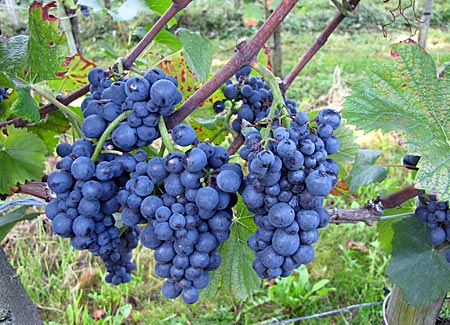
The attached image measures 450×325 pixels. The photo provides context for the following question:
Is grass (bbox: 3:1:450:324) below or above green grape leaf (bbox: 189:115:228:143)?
below

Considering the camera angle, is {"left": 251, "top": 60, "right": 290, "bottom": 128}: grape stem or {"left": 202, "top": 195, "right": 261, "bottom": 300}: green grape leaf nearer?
{"left": 251, "top": 60, "right": 290, "bottom": 128}: grape stem

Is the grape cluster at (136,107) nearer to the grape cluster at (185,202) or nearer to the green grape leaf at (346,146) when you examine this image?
the grape cluster at (185,202)

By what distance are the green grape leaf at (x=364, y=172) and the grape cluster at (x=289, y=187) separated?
1.30ft

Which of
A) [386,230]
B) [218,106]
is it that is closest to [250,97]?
[218,106]

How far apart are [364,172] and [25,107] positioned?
78cm

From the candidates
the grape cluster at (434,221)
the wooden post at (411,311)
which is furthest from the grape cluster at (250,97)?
the wooden post at (411,311)

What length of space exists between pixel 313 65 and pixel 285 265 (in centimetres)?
485

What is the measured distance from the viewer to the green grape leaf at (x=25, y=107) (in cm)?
82

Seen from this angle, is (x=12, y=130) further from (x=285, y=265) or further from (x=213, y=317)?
(x=213, y=317)

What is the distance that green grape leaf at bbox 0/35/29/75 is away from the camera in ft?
2.87

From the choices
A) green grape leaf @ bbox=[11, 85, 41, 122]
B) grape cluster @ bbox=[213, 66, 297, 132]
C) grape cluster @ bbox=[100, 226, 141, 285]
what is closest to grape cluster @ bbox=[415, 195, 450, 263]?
grape cluster @ bbox=[213, 66, 297, 132]

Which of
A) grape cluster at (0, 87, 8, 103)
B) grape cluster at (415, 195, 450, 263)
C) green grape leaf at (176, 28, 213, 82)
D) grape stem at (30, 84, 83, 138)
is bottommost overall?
grape cluster at (415, 195, 450, 263)

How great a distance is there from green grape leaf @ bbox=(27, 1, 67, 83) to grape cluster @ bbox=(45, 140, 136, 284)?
202mm

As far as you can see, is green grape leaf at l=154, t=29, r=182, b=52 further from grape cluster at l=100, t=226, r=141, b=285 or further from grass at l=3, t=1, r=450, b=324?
grass at l=3, t=1, r=450, b=324
